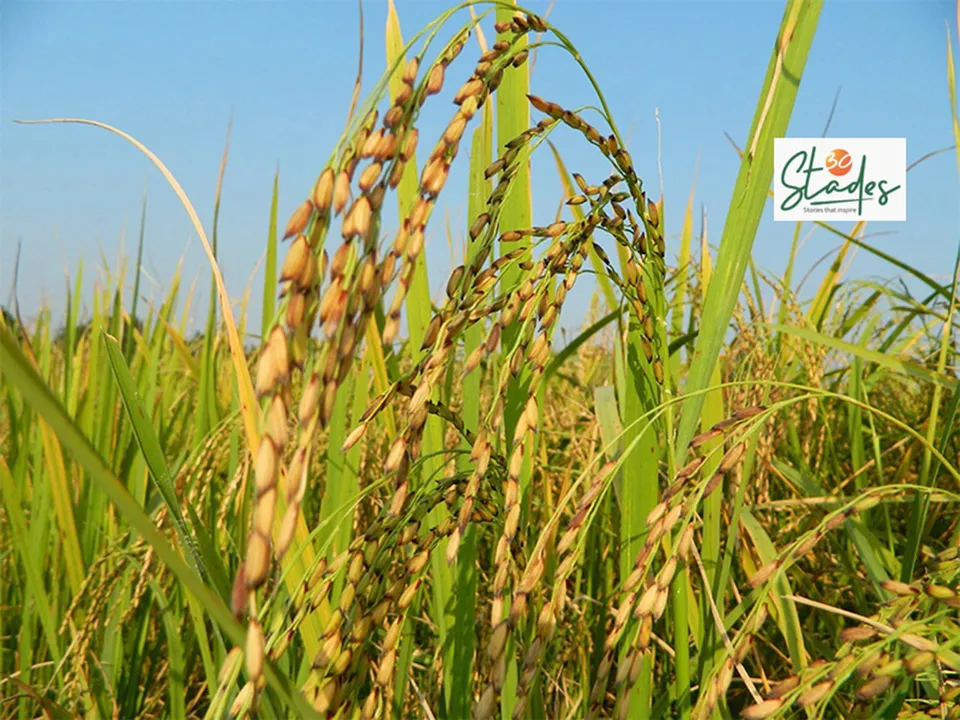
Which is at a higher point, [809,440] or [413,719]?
[809,440]

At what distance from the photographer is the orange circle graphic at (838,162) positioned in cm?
162

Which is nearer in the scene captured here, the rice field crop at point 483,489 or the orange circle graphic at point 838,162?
the rice field crop at point 483,489

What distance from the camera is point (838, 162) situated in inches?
64.8

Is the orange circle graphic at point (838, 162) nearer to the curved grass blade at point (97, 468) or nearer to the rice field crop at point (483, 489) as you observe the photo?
the rice field crop at point (483, 489)

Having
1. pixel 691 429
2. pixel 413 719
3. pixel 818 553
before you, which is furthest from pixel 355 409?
pixel 818 553

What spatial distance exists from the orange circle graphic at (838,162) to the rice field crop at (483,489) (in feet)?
0.83

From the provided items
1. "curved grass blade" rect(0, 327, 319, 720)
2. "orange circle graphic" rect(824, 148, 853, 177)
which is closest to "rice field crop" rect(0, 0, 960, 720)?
"curved grass blade" rect(0, 327, 319, 720)

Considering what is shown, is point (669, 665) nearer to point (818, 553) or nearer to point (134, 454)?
point (818, 553)

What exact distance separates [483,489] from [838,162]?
129 centimetres

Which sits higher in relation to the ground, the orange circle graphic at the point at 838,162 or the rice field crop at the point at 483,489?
the orange circle graphic at the point at 838,162

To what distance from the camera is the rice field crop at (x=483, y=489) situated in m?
0.43

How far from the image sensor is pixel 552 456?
2072mm

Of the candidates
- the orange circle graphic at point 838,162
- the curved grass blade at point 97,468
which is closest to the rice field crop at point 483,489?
the curved grass blade at point 97,468

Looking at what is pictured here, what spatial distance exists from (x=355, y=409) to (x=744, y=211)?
72cm
